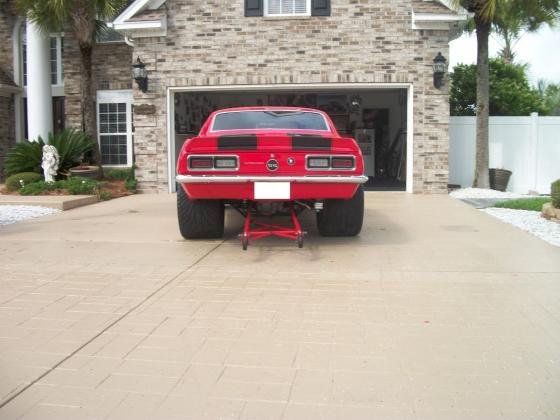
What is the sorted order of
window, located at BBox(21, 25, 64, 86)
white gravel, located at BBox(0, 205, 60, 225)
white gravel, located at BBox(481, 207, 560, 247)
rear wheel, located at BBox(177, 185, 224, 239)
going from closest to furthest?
rear wheel, located at BBox(177, 185, 224, 239) → white gravel, located at BBox(481, 207, 560, 247) → white gravel, located at BBox(0, 205, 60, 225) → window, located at BBox(21, 25, 64, 86)

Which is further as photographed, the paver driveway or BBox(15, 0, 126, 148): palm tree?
BBox(15, 0, 126, 148): palm tree

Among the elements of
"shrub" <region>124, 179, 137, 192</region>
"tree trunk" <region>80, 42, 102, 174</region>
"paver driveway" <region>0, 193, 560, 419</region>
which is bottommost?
"paver driveway" <region>0, 193, 560, 419</region>

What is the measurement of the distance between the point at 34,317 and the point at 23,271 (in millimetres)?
1617

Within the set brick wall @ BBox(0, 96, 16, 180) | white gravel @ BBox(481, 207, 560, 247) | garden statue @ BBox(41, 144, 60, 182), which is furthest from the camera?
brick wall @ BBox(0, 96, 16, 180)

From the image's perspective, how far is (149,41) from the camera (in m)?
13.5

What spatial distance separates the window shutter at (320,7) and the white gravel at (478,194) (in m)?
4.88

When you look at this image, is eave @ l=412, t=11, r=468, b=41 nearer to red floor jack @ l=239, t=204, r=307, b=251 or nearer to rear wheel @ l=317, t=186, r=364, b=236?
rear wheel @ l=317, t=186, r=364, b=236

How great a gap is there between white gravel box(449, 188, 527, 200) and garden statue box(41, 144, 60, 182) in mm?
8648

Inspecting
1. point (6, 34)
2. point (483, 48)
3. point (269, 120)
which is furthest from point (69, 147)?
point (483, 48)

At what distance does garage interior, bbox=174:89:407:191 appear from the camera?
17922mm

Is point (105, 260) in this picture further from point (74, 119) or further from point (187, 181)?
point (74, 119)

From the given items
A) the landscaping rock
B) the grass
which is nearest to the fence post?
the grass

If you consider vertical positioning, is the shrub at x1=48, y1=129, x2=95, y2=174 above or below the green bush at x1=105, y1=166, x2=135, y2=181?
above

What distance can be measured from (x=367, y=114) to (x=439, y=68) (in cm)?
725
